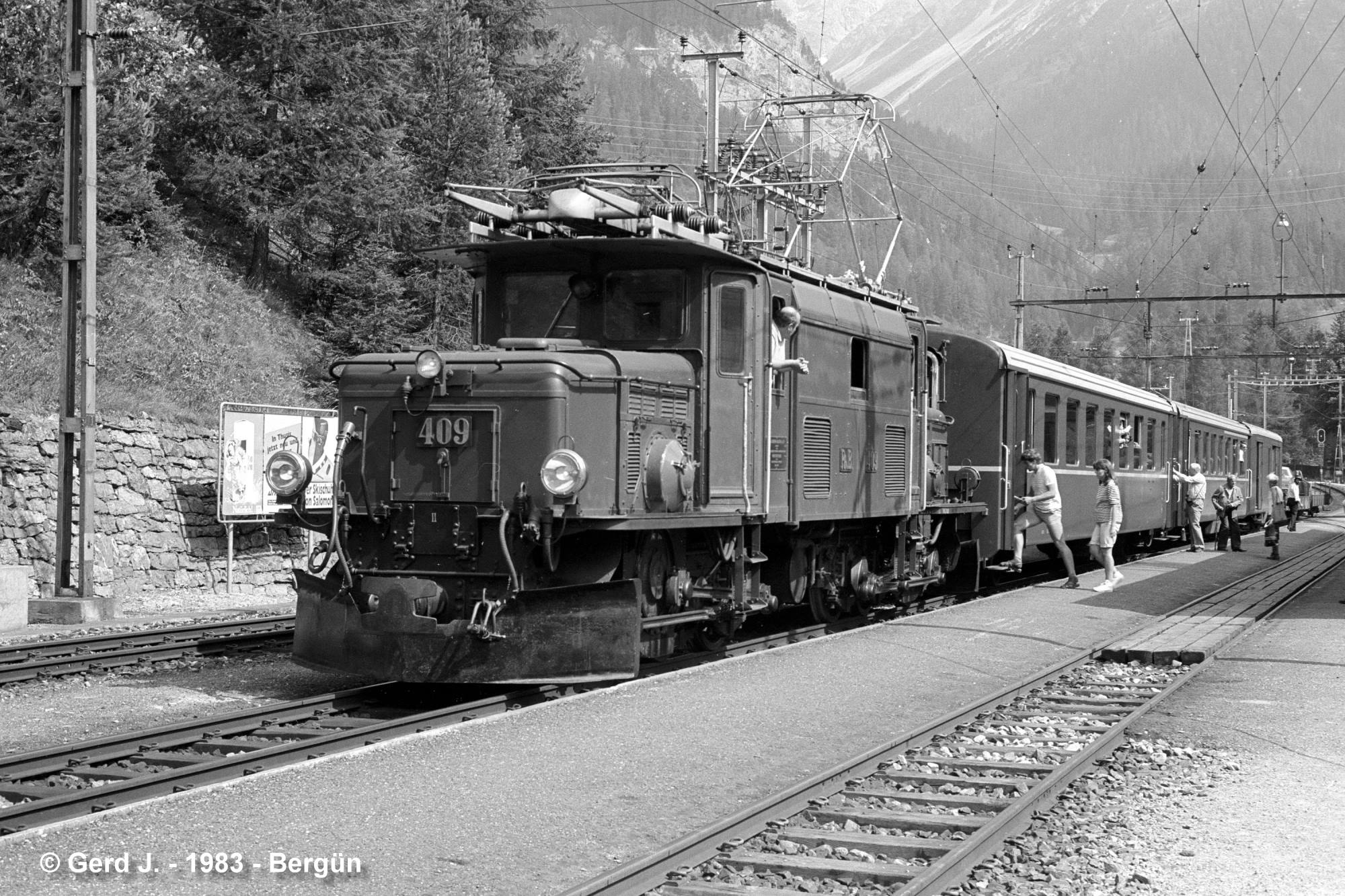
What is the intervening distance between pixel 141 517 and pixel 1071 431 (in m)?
13.8

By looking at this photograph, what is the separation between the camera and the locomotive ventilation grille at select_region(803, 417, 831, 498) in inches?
472

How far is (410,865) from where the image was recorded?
5625mm

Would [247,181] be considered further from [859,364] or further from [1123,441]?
→ [859,364]

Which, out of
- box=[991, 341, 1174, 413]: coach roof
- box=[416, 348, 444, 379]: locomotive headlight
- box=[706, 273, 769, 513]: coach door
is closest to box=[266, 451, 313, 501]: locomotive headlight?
box=[416, 348, 444, 379]: locomotive headlight

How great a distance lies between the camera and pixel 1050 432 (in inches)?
798

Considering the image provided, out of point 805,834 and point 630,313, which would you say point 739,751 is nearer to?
point 805,834

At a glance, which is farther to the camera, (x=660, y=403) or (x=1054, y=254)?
(x=1054, y=254)

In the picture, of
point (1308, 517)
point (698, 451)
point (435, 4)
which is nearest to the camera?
point (698, 451)

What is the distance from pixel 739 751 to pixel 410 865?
2.76m

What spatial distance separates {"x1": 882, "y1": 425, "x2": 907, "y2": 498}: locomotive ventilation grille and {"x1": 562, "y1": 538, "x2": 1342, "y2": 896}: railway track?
3.39m

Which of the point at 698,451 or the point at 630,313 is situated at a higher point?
the point at 630,313

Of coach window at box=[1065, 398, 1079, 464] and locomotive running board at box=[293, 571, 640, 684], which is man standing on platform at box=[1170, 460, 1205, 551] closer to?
coach window at box=[1065, 398, 1079, 464]

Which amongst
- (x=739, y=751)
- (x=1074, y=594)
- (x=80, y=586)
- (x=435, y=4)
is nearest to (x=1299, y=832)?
(x=739, y=751)

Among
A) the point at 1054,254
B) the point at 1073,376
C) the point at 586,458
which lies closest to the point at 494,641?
the point at 586,458
